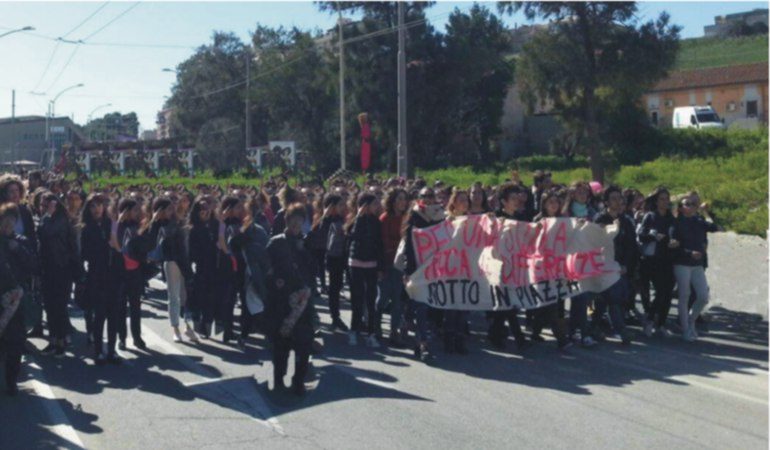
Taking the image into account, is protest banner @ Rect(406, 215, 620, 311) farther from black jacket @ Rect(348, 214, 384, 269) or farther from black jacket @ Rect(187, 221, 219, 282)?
black jacket @ Rect(187, 221, 219, 282)

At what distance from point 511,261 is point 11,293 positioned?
5.24m

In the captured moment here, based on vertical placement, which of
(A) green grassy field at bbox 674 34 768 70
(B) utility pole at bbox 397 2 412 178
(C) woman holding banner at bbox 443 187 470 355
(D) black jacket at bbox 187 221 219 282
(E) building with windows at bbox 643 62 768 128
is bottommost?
(C) woman holding banner at bbox 443 187 470 355

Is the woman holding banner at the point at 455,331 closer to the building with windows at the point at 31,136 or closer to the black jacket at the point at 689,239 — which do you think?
the black jacket at the point at 689,239

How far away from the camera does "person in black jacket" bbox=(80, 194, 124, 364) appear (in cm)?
1000

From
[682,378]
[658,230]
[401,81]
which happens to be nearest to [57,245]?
[682,378]

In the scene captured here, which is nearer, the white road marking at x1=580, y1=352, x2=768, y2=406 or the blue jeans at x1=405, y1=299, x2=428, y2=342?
the white road marking at x1=580, y1=352, x2=768, y2=406

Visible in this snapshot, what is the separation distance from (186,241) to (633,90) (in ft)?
60.8

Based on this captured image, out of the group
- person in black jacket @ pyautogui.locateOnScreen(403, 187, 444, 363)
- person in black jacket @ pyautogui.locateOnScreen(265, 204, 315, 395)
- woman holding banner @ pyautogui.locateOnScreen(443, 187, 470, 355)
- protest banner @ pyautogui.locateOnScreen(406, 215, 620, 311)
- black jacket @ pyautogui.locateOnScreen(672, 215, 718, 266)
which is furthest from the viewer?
black jacket @ pyautogui.locateOnScreen(672, 215, 718, 266)

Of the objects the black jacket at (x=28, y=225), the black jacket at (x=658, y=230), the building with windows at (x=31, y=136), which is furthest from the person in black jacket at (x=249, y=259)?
the building with windows at (x=31, y=136)

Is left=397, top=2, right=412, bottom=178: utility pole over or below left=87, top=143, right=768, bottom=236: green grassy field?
over

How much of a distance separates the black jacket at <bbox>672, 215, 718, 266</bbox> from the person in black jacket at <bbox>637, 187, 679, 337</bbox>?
0.11 metres

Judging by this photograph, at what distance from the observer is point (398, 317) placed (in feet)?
35.3

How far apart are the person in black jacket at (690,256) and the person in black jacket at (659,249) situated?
14cm

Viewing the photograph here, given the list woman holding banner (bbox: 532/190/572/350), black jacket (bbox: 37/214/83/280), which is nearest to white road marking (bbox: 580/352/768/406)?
woman holding banner (bbox: 532/190/572/350)
